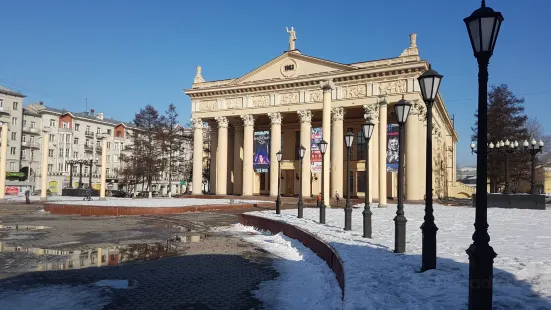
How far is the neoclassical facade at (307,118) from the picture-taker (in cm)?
3953

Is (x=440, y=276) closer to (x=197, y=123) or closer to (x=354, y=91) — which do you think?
(x=354, y=91)

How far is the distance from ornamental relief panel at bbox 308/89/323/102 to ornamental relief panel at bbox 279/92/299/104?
4.98 ft

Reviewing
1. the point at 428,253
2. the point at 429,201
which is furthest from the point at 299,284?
the point at 429,201

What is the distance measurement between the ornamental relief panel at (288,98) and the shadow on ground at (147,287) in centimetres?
3769

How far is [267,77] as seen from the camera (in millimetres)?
48562

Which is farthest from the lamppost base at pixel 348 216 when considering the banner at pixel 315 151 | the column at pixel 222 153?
the column at pixel 222 153

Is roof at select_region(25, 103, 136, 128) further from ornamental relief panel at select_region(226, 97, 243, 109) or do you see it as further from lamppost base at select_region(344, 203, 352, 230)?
lamppost base at select_region(344, 203, 352, 230)

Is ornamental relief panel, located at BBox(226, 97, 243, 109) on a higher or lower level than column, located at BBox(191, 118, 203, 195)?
higher

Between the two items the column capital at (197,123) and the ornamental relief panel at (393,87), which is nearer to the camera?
the ornamental relief panel at (393,87)

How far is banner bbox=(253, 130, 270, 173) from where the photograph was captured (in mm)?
47250

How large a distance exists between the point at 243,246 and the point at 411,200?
29103 mm

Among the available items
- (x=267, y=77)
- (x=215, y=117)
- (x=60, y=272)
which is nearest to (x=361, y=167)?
(x=267, y=77)

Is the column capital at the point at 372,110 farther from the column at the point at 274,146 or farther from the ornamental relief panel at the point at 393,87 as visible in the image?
the column at the point at 274,146

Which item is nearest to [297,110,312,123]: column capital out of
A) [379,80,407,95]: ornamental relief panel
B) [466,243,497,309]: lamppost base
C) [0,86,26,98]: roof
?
[379,80,407,95]: ornamental relief panel
